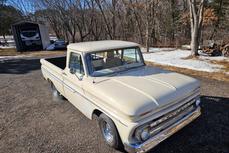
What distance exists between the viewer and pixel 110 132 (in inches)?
113

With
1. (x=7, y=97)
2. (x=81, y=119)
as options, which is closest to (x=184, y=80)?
(x=81, y=119)

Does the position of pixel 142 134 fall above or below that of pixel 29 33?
below

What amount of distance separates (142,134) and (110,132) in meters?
0.68

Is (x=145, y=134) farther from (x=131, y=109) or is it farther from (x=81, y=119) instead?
(x=81, y=119)

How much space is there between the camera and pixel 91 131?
3.56 meters

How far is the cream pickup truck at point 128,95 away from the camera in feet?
7.87

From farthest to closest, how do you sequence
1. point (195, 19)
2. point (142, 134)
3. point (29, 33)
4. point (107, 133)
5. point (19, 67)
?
point (29, 33)
point (19, 67)
point (195, 19)
point (107, 133)
point (142, 134)

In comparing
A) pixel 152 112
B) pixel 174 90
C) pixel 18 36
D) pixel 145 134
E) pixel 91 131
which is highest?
pixel 18 36

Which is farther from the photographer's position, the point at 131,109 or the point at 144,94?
the point at 144,94

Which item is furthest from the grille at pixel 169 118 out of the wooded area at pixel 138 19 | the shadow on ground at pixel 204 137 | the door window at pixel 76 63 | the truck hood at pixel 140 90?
the wooded area at pixel 138 19


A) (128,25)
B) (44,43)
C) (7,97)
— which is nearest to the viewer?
(7,97)

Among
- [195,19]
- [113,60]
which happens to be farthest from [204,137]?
[195,19]

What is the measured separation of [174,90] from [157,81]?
0.42m

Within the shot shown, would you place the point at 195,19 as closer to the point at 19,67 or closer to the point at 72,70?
the point at 72,70
